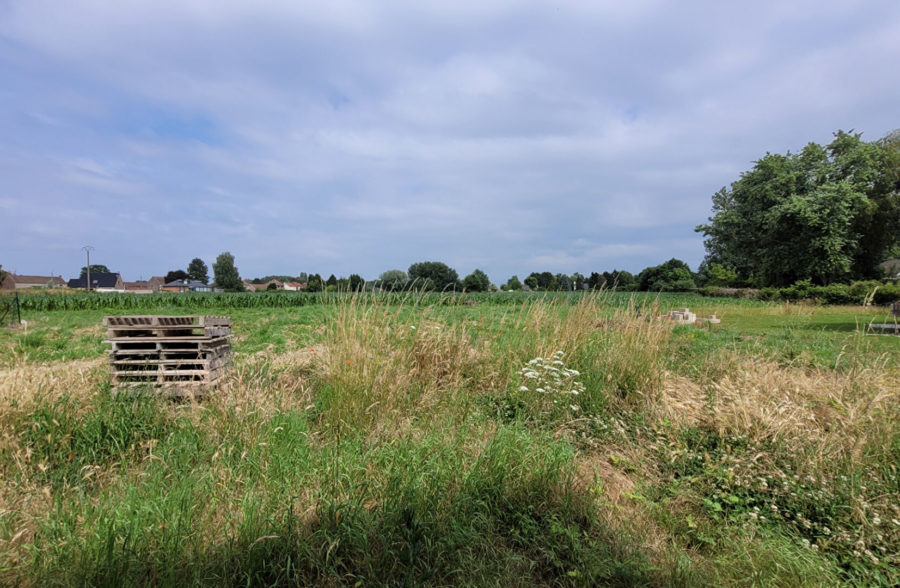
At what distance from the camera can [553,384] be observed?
167 inches

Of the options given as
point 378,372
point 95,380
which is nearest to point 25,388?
point 95,380

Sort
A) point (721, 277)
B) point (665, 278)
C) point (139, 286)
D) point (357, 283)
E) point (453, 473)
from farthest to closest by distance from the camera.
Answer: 1. point (139, 286)
2. point (665, 278)
3. point (721, 277)
4. point (357, 283)
5. point (453, 473)

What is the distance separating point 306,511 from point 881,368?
5986 mm

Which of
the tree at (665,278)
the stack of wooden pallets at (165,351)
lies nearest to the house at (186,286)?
the tree at (665,278)

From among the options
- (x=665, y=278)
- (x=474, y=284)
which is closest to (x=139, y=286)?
(x=665, y=278)

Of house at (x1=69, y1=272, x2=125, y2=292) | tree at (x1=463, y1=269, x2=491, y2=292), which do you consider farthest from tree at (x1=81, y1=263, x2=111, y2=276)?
tree at (x1=463, y1=269, x2=491, y2=292)

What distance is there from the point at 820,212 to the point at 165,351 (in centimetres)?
3854

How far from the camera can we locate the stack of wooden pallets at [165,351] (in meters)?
4.22

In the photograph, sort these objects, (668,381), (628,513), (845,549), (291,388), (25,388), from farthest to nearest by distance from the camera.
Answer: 1. (668,381)
2. (291,388)
3. (25,388)
4. (628,513)
5. (845,549)

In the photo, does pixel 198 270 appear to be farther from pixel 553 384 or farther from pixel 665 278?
pixel 553 384

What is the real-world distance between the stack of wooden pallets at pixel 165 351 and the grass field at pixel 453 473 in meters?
0.33

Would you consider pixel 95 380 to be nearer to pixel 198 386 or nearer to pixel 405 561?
pixel 198 386

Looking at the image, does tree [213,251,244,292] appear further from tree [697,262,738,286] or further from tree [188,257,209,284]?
tree [697,262,738,286]

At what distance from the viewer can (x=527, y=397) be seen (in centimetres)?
425
